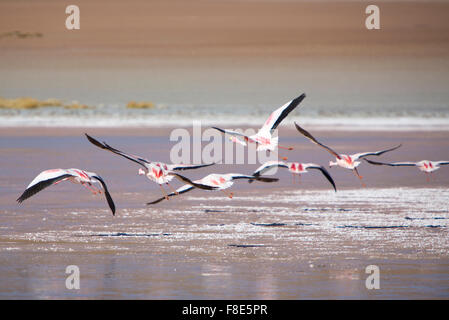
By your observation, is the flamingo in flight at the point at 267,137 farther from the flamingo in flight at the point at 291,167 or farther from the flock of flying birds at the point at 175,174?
the flamingo in flight at the point at 291,167

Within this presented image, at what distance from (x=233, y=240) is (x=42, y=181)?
10.5 feet

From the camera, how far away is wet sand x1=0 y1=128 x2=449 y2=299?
1152cm

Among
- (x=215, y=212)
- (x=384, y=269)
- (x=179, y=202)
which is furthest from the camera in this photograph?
(x=179, y=202)

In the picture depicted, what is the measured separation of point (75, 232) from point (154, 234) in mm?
1346

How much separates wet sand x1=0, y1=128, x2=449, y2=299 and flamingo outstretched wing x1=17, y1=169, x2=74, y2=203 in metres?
0.87

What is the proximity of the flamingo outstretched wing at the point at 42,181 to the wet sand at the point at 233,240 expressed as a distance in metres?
0.87

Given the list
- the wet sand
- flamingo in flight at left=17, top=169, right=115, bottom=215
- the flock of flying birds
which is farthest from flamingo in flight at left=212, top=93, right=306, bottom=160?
flamingo in flight at left=17, top=169, right=115, bottom=215

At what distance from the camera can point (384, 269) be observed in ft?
41.1

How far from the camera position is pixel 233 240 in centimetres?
1467

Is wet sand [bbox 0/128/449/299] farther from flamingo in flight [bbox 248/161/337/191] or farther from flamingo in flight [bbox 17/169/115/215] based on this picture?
flamingo in flight [bbox 17/169/115/215]
